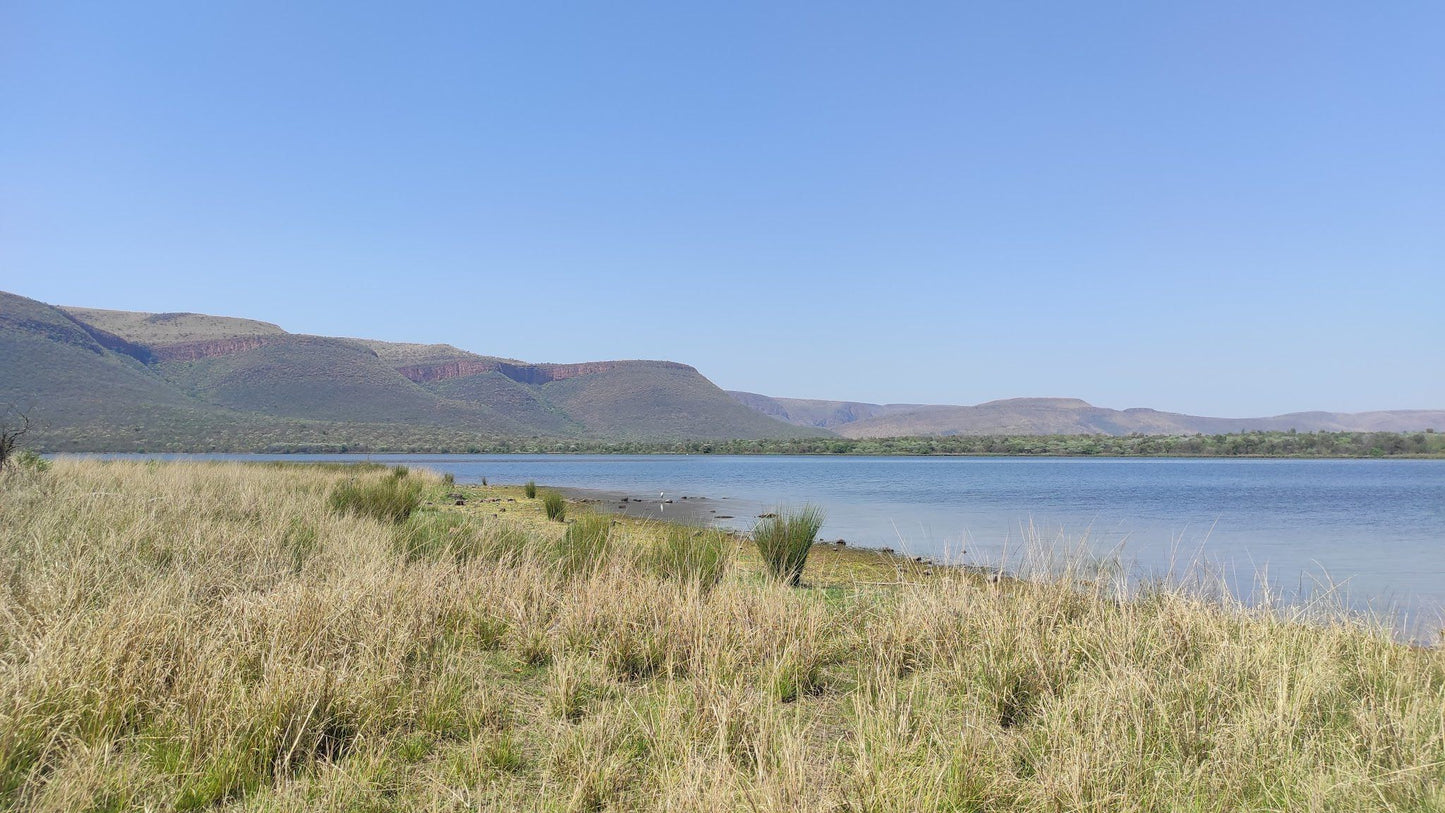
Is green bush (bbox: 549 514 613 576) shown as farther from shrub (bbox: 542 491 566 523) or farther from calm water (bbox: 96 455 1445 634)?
shrub (bbox: 542 491 566 523)

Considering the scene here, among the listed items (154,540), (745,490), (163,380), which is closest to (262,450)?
(163,380)

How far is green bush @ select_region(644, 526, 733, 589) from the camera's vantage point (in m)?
7.75

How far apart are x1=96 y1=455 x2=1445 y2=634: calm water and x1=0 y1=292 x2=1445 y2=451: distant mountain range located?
53679 millimetres

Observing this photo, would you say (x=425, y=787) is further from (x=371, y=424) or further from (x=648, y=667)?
(x=371, y=424)

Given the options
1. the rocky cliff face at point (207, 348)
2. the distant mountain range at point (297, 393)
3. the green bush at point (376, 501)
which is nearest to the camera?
the green bush at point (376, 501)

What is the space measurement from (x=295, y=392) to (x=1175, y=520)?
98.6m

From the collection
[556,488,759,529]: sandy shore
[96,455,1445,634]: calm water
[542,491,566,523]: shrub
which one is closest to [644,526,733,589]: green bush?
[96,455,1445,634]: calm water

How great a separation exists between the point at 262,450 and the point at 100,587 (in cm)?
7031

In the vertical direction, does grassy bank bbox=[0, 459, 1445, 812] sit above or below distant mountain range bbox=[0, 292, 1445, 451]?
below

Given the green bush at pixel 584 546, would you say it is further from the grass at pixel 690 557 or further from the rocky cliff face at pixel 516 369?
the rocky cliff face at pixel 516 369

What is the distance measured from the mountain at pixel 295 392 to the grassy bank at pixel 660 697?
63385mm

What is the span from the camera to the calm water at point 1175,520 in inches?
476

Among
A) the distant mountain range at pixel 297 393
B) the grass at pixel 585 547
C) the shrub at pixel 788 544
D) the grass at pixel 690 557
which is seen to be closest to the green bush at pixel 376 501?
the grass at pixel 585 547

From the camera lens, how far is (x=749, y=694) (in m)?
4.34
